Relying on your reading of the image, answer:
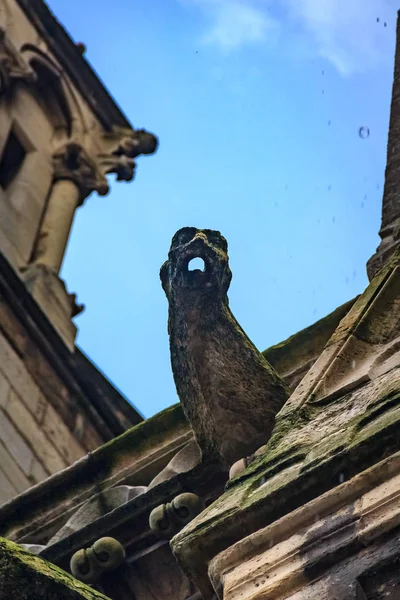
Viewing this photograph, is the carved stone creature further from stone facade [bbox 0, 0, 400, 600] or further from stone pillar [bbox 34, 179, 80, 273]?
stone pillar [bbox 34, 179, 80, 273]

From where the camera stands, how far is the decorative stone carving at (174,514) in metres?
6.66

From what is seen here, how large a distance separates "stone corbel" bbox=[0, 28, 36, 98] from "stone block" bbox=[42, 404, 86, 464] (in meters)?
6.55

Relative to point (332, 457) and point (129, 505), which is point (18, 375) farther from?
point (332, 457)

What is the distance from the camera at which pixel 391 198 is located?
8016 mm

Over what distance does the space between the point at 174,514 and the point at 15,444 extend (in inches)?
242

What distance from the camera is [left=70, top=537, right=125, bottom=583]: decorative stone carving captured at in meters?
6.75

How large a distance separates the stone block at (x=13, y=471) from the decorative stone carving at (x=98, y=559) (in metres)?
5.23

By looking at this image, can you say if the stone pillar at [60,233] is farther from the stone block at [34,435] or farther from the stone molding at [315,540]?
the stone molding at [315,540]

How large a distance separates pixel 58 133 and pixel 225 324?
15.4 m

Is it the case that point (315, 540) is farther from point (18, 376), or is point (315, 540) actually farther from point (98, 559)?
point (18, 376)

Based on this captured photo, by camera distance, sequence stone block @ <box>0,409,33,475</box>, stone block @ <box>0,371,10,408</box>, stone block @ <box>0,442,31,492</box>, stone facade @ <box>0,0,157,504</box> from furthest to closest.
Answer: stone facade @ <box>0,0,157,504</box> → stone block @ <box>0,371,10,408</box> → stone block @ <box>0,409,33,475</box> → stone block @ <box>0,442,31,492</box>

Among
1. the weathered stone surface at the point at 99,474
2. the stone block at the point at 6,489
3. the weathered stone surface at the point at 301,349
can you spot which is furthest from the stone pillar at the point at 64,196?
the weathered stone surface at the point at 301,349

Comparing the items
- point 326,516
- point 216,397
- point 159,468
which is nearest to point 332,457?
point 326,516

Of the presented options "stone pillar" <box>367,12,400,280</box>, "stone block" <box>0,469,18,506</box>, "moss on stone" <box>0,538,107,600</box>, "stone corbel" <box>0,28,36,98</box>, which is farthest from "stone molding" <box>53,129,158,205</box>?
"moss on stone" <box>0,538,107,600</box>
